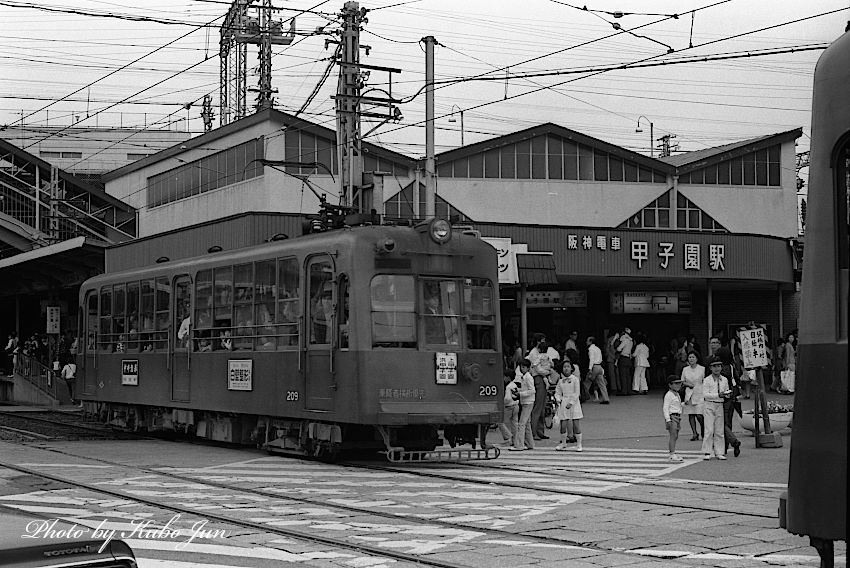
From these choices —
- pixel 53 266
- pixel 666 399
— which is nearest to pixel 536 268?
pixel 666 399

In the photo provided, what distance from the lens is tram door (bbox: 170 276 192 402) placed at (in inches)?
798

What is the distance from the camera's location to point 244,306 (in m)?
18.6

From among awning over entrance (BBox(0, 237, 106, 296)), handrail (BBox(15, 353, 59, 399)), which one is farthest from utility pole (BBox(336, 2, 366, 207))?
handrail (BBox(15, 353, 59, 399))

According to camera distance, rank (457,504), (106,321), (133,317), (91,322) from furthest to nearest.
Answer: (91,322) → (106,321) → (133,317) → (457,504)

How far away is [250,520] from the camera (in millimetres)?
11305

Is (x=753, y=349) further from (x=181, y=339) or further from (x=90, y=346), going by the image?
(x=90, y=346)

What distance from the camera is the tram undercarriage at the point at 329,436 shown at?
1667 centimetres

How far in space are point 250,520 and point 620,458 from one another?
8.19 m

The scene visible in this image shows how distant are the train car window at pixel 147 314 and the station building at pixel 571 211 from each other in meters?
7.56

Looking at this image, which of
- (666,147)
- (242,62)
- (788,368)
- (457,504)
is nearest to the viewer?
(457,504)

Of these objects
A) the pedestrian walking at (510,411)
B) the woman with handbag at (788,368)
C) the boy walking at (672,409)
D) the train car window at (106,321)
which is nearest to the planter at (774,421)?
the boy walking at (672,409)

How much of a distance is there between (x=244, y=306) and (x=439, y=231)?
12.0 feet

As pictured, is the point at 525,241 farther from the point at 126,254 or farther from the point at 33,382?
the point at 33,382

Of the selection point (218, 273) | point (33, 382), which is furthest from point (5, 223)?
point (218, 273)
